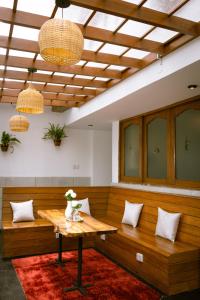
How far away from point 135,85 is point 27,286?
2893 mm

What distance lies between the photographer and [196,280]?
129 inches

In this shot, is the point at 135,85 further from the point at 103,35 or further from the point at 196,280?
the point at 196,280

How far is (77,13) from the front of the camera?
2.67 meters

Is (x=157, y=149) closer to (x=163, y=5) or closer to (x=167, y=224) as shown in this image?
(x=167, y=224)

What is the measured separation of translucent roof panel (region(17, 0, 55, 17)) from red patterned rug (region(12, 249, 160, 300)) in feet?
9.66

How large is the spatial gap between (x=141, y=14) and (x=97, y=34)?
1.86 ft

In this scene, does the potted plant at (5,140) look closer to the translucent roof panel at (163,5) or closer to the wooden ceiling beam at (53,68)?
the wooden ceiling beam at (53,68)

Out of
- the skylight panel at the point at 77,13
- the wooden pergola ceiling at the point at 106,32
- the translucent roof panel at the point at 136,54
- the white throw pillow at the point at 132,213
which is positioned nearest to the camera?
the wooden pergola ceiling at the point at 106,32

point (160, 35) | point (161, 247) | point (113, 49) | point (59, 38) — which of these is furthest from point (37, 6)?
point (161, 247)

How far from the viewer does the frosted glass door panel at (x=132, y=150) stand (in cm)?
547

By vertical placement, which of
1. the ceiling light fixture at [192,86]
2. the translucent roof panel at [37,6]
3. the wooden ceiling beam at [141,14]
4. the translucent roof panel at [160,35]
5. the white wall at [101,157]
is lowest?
the white wall at [101,157]

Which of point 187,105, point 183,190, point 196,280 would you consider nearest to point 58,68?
point 187,105

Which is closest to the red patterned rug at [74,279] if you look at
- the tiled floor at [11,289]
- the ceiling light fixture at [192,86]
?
the tiled floor at [11,289]

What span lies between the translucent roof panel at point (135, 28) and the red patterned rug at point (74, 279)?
9.40 feet
